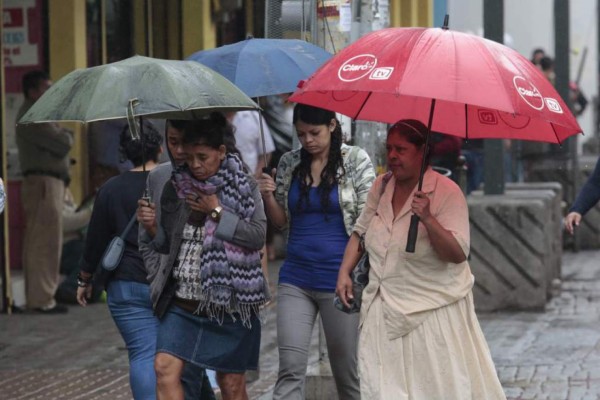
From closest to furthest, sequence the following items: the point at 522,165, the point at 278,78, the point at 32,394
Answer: the point at 278,78, the point at 32,394, the point at 522,165

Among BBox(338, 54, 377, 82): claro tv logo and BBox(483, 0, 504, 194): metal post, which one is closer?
BBox(338, 54, 377, 82): claro tv logo

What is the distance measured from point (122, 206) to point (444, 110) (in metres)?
1.54

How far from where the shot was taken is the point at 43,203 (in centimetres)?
1220

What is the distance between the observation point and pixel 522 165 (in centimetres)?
1917

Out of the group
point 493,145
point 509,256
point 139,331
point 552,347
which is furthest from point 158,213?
point 493,145

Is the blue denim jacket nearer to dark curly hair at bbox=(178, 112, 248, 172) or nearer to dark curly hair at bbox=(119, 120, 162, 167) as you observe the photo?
dark curly hair at bbox=(119, 120, 162, 167)

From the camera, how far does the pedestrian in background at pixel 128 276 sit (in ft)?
21.8

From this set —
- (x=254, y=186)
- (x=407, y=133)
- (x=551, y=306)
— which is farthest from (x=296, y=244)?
(x=551, y=306)

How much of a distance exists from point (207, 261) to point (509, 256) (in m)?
6.45

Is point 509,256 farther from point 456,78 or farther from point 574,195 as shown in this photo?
point 456,78

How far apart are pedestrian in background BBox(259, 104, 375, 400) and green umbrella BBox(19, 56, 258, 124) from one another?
73 cm

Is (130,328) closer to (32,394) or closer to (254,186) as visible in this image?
(254,186)

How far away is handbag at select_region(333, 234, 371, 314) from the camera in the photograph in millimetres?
6109

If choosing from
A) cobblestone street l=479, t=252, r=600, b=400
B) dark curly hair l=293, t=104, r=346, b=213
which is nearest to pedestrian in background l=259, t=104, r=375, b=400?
dark curly hair l=293, t=104, r=346, b=213
